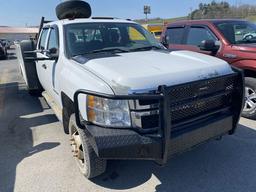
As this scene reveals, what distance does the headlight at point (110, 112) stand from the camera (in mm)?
2760

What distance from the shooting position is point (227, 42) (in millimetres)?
5641

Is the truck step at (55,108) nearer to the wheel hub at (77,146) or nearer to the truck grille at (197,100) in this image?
the wheel hub at (77,146)

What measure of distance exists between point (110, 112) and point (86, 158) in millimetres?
753

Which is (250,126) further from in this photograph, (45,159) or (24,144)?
(24,144)

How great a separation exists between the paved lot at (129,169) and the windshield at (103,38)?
5.15 ft

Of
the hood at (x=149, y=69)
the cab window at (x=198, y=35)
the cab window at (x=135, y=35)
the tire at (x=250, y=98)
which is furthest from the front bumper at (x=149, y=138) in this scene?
the cab window at (x=198, y=35)

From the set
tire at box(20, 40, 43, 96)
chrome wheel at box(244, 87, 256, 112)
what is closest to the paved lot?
chrome wheel at box(244, 87, 256, 112)

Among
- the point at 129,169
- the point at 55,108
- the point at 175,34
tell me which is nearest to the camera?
the point at 129,169

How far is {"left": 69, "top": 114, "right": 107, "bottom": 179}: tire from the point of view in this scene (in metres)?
3.14

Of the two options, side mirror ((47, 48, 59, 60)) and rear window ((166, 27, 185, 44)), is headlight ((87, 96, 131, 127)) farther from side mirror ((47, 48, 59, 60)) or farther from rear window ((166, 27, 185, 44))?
rear window ((166, 27, 185, 44))

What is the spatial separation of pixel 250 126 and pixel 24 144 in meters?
3.91

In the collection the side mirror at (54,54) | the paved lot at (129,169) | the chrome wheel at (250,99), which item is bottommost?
the paved lot at (129,169)

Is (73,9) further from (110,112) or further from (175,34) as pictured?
(110,112)

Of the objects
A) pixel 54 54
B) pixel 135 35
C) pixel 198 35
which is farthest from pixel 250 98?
pixel 54 54
